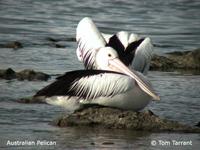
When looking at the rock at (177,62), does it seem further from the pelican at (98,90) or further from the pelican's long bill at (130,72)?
the pelican at (98,90)

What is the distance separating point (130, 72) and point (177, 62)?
4.47m

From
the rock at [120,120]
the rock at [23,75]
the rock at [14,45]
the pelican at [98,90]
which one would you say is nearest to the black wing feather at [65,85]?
the pelican at [98,90]

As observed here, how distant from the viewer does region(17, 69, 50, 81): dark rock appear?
11812mm

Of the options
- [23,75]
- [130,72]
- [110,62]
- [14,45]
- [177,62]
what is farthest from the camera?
[14,45]

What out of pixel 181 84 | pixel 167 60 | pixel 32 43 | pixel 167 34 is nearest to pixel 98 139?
pixel 181 84

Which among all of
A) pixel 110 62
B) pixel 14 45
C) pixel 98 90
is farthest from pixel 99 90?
pixel 14 45

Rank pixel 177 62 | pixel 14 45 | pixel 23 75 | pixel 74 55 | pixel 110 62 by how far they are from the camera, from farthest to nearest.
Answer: pixel 14 45
pixel 74 55
pixel 177 62
pixel 23 75
pixel 110 62

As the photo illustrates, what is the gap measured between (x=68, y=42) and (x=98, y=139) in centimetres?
838

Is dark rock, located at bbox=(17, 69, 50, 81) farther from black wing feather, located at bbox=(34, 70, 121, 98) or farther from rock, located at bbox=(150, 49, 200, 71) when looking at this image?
black wing feather, located at bbox=(34, 70, 121, 98)

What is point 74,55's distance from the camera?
14578 mm

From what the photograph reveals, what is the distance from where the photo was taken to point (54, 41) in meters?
16.5

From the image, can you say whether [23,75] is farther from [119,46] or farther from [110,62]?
[110,62]

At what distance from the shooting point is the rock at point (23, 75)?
1182cm

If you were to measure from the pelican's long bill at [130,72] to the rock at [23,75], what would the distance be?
2.22 m
